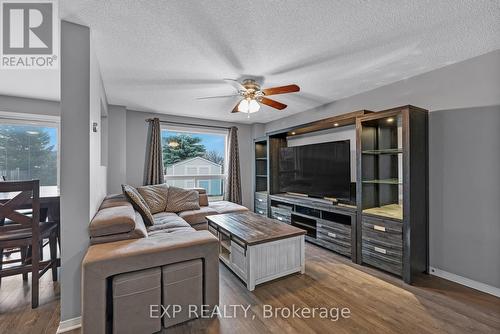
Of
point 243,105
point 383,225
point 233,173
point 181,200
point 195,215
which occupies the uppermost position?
point 243,105

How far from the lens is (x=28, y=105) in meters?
3.44

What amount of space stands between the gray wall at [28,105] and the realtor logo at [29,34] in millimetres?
1311

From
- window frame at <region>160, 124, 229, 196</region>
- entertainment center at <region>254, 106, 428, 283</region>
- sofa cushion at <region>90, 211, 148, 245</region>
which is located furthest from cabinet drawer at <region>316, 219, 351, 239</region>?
window frame at <region>160, 124, 229, 196</region>

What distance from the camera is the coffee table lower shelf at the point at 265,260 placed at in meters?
2.17

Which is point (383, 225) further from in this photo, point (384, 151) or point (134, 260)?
point (134, 260)

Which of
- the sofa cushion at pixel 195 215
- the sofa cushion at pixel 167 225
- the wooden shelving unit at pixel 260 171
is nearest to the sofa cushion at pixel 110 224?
the sofa cushion at pixel 167 225

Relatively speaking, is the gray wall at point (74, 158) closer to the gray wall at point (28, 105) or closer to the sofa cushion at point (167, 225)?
the sofa cushion at point (167, 225)

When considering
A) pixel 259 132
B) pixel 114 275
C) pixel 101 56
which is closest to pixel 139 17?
pixel 101 56

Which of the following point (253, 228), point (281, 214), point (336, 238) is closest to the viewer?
point (253, 228)

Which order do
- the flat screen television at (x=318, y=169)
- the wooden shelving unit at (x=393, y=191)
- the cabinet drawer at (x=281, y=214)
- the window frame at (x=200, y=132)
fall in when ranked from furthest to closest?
the window frame at (x=200, y=132) → the cabinet drawer at (x=281, y=214) → the flat screen television at (x=318, y=169) → the wooden shelving unit at (x=393, y=191)

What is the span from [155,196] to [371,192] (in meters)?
3.37

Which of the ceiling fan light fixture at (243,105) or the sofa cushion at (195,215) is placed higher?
the ceiling fan light fixture at (243,105)

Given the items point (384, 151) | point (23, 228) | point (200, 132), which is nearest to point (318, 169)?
point (384, 151)

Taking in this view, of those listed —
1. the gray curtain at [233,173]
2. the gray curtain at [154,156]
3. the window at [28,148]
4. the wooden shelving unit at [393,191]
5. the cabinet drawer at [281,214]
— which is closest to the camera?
the wooden shelving unit at [393,191]
